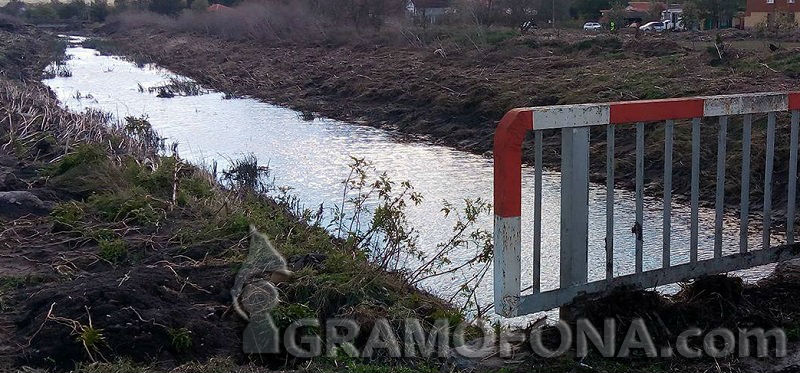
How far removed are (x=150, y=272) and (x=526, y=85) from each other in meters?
16.1

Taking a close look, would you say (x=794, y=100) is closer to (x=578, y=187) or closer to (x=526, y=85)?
(x=578, y=187)

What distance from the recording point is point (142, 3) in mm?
80812

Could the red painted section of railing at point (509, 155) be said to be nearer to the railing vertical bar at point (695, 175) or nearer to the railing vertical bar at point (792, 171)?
the railing vertical bar at point (695, 175)

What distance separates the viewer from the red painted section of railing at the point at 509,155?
4.95 metres

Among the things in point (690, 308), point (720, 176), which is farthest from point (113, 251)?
point (720, 176)

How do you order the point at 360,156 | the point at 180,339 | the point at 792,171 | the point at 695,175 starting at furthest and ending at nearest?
1. the point at 360,156
2. the point at 792,171
3. the point at 695,175
4. the point at 180,339

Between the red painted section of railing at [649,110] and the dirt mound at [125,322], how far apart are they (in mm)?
2737

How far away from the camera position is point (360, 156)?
1731 centimetres

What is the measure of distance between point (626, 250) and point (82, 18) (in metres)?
89.8

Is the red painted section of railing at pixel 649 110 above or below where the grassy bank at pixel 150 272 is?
above

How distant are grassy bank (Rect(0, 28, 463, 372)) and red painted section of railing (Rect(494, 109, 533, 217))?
1033mm

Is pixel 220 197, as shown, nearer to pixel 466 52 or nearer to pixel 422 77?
pixel 422 77

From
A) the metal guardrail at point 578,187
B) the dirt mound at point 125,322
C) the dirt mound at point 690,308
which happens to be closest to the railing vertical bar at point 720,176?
the metal guardrail at point 578,187

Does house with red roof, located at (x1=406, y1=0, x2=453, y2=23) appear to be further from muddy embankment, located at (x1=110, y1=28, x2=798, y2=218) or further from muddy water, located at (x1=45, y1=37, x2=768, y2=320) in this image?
muddy water, located at (x1=45, y1=37, x2=768, y2=320)
